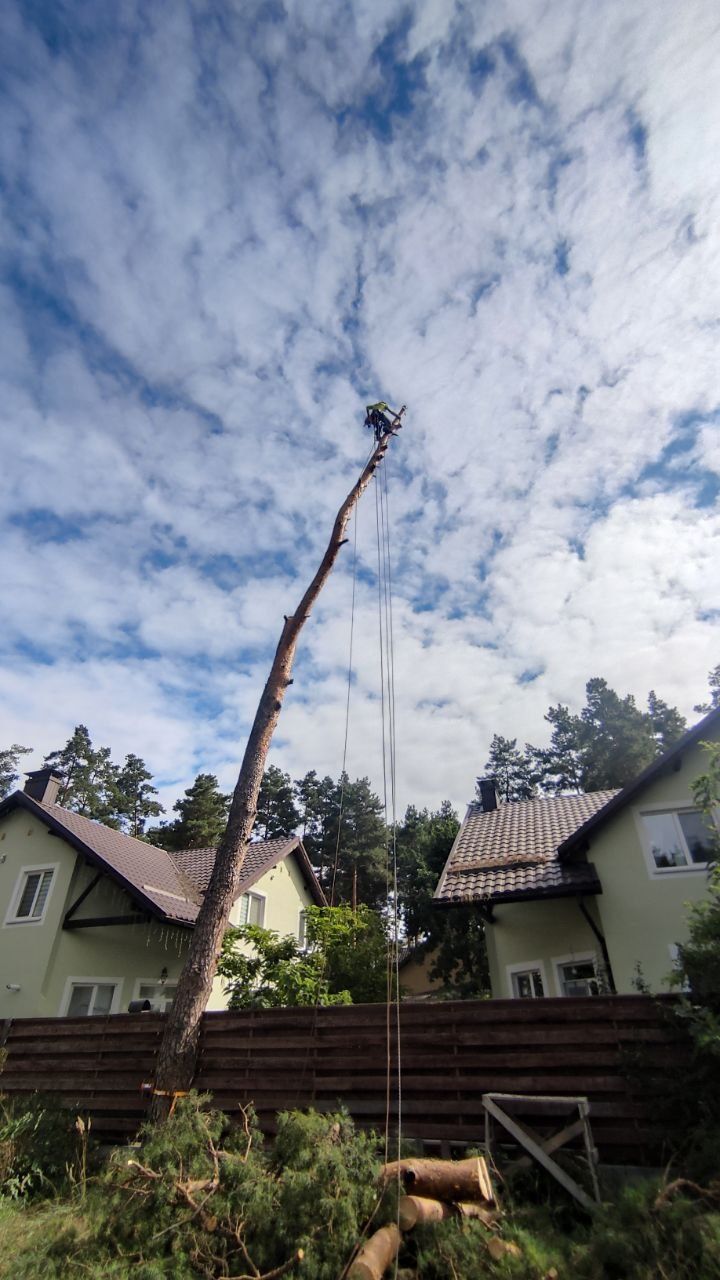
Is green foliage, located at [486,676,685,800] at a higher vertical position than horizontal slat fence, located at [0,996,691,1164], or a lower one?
higher

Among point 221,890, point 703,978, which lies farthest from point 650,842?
point 221,890

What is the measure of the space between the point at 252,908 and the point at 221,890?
11595 millimetres

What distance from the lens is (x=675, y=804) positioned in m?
11.3

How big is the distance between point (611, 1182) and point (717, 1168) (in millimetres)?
1067

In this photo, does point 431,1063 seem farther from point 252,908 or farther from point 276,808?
point 276,808

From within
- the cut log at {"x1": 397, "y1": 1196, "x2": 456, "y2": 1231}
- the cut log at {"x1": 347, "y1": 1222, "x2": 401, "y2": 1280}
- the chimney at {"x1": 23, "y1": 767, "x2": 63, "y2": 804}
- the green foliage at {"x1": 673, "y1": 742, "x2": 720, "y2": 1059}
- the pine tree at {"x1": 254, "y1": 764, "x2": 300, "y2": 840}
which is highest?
the pine tree at {"x1": 254, "y1": 764, "x2": 300, "y2": 840}

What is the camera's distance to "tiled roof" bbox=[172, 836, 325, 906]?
17.9 metres

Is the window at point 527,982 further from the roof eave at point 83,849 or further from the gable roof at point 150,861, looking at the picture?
the gable roof at point 150,861

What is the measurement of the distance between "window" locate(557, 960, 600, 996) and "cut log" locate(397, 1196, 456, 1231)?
26.1ft

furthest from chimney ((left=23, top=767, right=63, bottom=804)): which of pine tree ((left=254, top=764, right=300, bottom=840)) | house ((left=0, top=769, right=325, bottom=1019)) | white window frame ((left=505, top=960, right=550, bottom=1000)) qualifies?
pine tree ((left=254, top=764, right=300, bottom=840))

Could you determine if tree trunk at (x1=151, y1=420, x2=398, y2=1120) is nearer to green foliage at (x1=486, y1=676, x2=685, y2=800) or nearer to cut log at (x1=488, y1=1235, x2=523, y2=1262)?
cut log at (x1=488, y1=1235, x2=523, y2=1262)

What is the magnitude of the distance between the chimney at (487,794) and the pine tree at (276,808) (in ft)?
80.9

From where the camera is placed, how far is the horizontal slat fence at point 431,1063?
5.89 m

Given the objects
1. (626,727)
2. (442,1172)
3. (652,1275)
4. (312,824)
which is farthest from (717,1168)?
(312,824)
